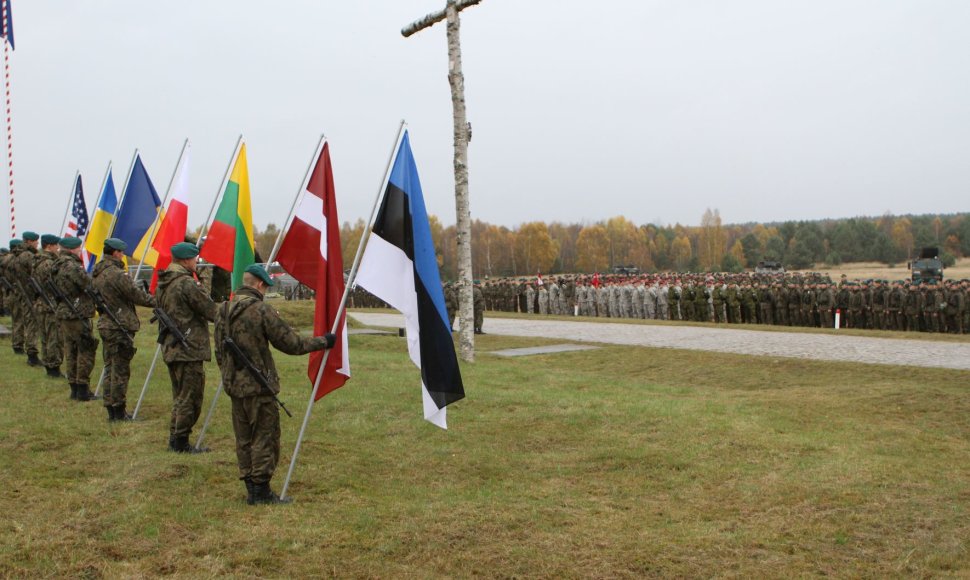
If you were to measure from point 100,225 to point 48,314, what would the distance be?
5.09 feet

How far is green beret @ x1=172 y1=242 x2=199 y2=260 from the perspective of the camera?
309 inches

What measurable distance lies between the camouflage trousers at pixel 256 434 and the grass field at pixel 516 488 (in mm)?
349

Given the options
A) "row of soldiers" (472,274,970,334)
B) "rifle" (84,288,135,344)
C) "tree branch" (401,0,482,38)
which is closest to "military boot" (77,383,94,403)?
"rifle" (84,288,135,344)

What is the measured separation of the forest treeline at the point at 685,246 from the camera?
91250mm

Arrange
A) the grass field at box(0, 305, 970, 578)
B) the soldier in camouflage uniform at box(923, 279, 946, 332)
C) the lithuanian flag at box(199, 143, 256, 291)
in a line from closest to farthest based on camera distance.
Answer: the grass field at box(0, 305, 970, 578) < the lithuanian flag at box(199, 143, 256, 291) < the soldier in camouflage uniform at box(923, 279, 946, 332)

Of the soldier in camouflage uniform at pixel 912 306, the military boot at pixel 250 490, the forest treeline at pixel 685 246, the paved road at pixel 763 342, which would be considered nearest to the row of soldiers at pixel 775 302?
the soldier in camouflage uniform at pixel 912 306

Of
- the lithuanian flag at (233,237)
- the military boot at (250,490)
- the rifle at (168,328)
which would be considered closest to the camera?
the military boot at (250,490)

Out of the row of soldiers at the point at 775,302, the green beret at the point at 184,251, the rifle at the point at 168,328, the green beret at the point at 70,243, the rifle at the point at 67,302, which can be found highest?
the green beret at the point at 70,243

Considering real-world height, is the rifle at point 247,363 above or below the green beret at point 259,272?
below

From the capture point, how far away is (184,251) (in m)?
7.87

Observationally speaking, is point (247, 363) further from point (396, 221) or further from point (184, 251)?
point (184, 251)

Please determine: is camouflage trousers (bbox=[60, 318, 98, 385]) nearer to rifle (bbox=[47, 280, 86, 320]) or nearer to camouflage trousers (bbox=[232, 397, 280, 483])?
rifle (bbox=[47, 280, 86, 320])

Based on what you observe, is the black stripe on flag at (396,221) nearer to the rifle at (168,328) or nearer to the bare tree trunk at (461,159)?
the rifle at (168,328)

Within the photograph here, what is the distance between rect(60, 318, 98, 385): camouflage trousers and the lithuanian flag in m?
2.42
